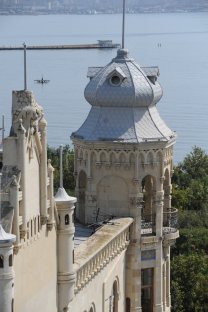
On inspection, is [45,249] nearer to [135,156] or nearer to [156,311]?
[135,156]

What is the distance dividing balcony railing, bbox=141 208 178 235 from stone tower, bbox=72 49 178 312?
1.0 inches

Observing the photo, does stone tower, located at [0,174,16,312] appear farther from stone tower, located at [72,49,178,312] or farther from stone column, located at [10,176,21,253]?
stone tower, located at [72,49,178,312]

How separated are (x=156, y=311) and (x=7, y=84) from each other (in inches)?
2418

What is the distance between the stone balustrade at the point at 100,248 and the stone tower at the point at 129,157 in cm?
61

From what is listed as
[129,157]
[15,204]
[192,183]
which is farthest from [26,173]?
[192,183]

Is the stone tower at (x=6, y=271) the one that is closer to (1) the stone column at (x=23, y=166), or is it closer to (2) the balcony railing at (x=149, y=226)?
(1) the stone column at (x=23, y=166)

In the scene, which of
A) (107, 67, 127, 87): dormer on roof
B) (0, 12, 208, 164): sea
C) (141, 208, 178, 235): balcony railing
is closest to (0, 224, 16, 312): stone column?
(107, 67, 127, 87): dormer on roof

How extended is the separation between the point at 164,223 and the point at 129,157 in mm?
2322

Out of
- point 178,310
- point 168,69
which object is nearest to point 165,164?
point 178,310

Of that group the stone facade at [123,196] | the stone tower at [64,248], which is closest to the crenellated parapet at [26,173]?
the stone tower at [64,248]

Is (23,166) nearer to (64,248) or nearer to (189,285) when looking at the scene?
(64,248)

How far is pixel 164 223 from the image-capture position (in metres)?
21.6

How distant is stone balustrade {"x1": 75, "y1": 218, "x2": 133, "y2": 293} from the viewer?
1666 centimetres

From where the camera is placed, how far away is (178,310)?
2859 cm
